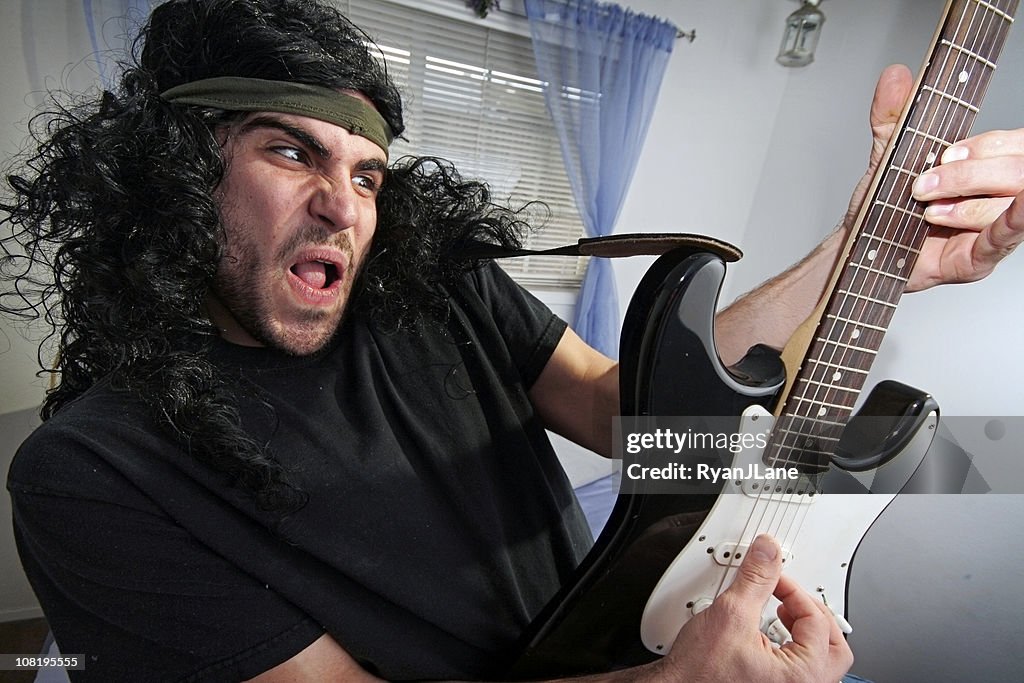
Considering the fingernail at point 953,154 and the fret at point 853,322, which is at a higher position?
the fingernail at point 953,154

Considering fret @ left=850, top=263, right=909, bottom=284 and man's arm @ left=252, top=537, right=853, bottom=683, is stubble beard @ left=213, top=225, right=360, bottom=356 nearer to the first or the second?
man's arm @ left=252, top=537, right=853, bottom=683

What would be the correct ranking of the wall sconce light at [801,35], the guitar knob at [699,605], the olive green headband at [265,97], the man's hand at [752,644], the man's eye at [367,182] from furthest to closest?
the wall sconce light at [801,35]
the man's eye at [367,182]
the olive green headband at [265,97]
the guitar knob at [699,605]
the man's hand at [752,644]

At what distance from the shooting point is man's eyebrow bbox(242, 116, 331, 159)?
2.50 ft

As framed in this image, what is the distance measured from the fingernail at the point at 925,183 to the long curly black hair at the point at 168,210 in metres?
0.73

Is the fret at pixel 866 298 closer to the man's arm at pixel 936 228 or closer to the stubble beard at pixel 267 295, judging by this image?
the man's arm at pixel 936 228

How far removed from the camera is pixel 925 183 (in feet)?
1.92

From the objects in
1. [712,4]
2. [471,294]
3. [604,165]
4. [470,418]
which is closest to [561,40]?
[604,165]

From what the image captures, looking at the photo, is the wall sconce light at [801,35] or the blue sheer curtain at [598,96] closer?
the blue sheer curtain at [598,96]

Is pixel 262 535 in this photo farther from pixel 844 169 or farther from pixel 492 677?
pixel 844 169

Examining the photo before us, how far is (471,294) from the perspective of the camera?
0.94 metres

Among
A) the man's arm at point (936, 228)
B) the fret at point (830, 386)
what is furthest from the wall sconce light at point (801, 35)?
the fret at point (830, 386)

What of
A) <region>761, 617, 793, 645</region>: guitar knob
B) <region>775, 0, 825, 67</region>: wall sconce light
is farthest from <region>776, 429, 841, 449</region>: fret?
<region>775, 0, 825, 67</region>: wall sconce light

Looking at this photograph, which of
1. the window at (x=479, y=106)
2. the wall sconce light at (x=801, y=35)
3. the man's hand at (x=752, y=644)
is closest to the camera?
the man's hand at (x=752, y=644)

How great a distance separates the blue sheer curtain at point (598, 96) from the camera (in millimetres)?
2205
